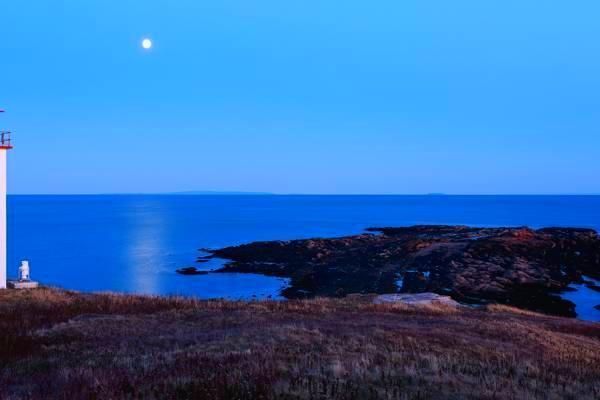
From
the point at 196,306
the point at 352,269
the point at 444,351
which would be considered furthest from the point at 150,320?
the point at 352,269

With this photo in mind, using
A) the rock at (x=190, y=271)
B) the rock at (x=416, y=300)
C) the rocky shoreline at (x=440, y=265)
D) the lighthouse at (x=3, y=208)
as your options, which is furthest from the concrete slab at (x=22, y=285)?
the rock at (x=190, y=271)

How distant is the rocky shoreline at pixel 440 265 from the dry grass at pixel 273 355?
22.6 metres

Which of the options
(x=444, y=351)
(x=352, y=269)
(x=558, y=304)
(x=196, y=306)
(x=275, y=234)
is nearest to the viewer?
(x=444, y=351)

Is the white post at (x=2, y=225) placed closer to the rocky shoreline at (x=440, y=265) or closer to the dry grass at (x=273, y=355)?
the dry grass at (x=273, y=355)

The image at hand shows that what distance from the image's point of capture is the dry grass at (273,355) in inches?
307

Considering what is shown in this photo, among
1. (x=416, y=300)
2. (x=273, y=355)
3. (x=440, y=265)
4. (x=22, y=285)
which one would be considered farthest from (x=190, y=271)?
(x=273, y=355)

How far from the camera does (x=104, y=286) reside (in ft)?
189

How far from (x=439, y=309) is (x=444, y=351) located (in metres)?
13.8

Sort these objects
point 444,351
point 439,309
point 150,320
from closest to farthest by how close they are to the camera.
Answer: point 444,351
point 150,320
point 439,309

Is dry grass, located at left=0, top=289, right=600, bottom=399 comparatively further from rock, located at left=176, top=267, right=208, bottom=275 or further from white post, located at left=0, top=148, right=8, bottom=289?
rock, located at left=176, top=267, right=208, bottom=275

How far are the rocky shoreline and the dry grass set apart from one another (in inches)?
890

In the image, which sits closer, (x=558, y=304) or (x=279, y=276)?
(x=558, y=304)

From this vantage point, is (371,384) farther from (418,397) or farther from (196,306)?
(196,306)

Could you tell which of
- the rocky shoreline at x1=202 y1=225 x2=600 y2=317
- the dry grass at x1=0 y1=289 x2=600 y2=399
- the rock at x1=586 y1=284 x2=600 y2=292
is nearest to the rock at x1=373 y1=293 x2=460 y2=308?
the dry grass at x1=0 y1=289 x2=600 y2=399
